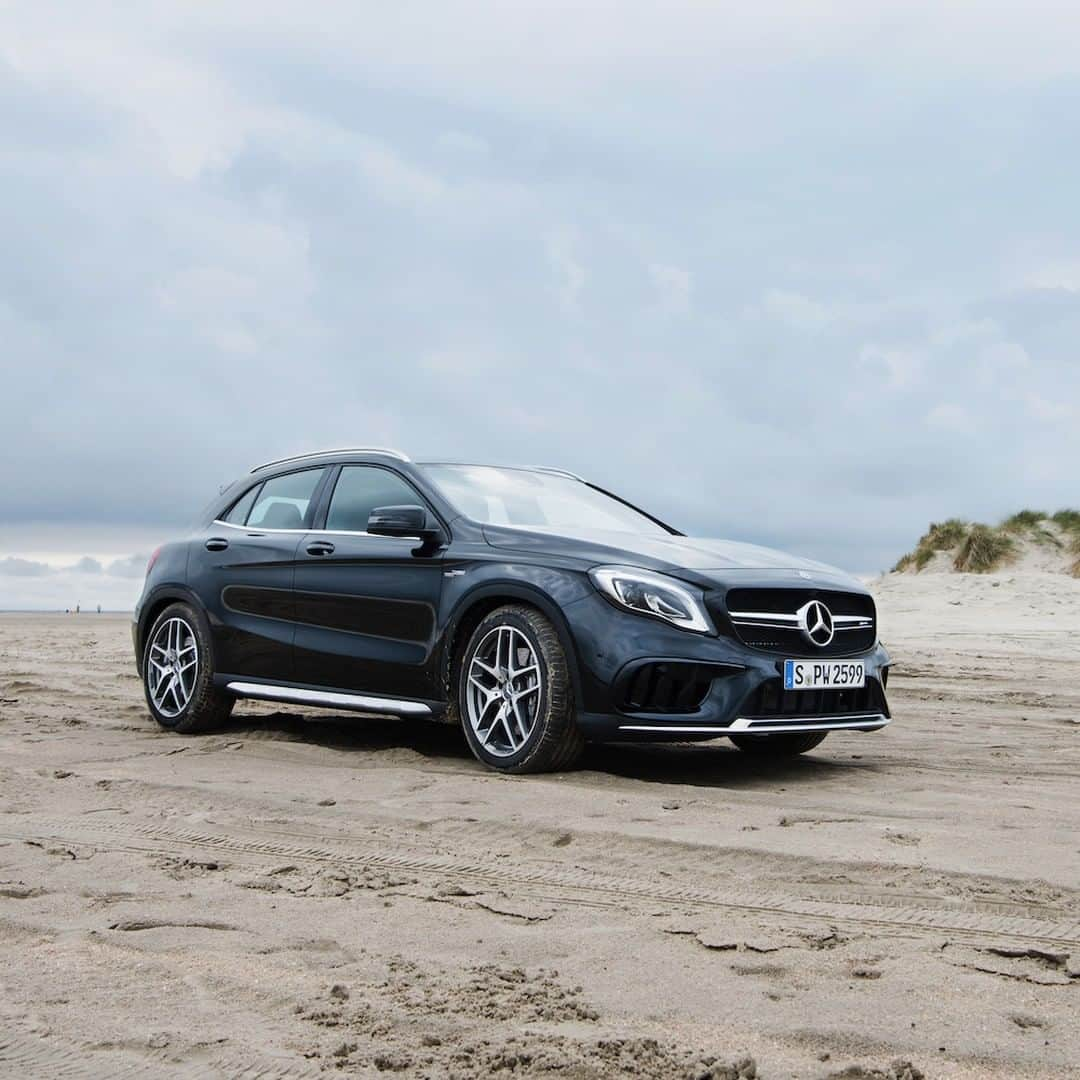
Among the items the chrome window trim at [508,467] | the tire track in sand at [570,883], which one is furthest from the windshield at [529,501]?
the tire track in sand at [570,883]

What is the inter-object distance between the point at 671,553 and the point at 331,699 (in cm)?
206

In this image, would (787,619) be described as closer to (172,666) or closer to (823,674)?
(823,674)

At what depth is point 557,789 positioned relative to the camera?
6.04m

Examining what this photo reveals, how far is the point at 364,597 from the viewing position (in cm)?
745

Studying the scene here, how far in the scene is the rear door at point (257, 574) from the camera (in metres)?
8.01

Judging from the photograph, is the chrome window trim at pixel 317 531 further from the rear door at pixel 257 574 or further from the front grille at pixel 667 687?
the front grille at pixel 667 687

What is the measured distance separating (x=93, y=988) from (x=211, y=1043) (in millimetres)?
534

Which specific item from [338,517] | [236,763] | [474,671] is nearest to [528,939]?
[474,671]

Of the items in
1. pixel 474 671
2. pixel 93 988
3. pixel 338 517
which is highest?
pixel 338 517

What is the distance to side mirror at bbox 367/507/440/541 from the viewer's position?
7047 mm

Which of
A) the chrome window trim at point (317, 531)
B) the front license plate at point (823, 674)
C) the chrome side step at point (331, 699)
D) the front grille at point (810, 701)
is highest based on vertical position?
the chrome window trim at point (317, 531)

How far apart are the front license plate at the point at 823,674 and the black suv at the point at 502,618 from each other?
0.01m

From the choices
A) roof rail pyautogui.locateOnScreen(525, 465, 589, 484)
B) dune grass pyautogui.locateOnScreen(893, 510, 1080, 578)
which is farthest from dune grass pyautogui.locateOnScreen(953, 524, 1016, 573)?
roof rail pyautogui.locateOnScreen(525, 465, 589, 484)

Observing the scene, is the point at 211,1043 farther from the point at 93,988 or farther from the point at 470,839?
the point at 470,839
